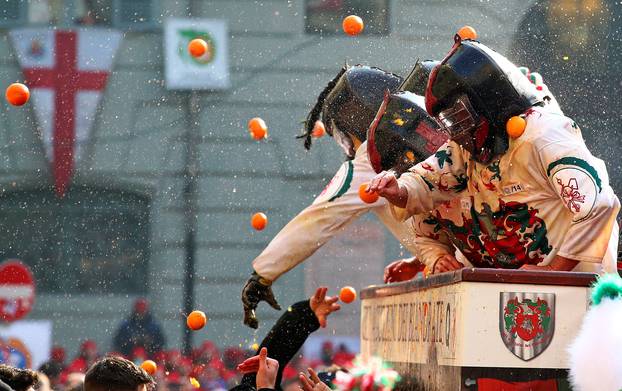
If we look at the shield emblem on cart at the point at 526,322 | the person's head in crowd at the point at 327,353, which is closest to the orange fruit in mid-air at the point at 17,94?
the shield emblem on cart at the point at 526,322

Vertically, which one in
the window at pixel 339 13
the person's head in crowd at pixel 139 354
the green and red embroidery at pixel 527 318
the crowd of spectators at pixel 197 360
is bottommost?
the crowd of spectators at pixel 197 360

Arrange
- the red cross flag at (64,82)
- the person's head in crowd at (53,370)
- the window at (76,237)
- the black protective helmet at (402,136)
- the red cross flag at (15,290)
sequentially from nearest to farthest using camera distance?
the black protective helmet at (402,136) → the person's head in crowd at (53,370) → the red cross flag at (15,290) → the window at (76,237) → the red cross flag at (64,82)

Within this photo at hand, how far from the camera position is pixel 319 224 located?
6773 mm

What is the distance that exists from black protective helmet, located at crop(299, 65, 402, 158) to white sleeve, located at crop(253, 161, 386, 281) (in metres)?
0.20

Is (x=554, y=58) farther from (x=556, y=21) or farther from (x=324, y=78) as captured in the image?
(x=324, y=78)

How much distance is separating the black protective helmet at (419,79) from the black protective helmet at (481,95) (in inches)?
41.4

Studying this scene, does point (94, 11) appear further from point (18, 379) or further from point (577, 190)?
point (577, 190)

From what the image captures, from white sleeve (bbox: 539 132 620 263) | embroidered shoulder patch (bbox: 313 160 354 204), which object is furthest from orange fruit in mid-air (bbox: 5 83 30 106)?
white sleeve (bbox: 539 132 620 263)

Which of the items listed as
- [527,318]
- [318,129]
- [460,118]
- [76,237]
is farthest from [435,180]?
[76,237]

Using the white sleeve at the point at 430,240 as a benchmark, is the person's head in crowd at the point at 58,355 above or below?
below

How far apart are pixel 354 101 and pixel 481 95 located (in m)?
1.82

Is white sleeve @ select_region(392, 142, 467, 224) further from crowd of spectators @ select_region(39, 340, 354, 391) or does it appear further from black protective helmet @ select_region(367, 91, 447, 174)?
crowd of spectators @ select_region(39, 340, 354, 391)

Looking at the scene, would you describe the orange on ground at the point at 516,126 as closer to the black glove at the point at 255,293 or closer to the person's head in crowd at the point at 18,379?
the person's head in crowd at the point at 18,379

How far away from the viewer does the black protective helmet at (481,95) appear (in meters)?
5.03
